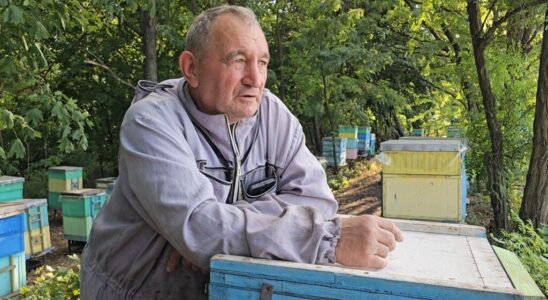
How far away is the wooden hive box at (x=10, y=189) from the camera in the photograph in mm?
5324

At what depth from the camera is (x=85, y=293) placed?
4.27 feet

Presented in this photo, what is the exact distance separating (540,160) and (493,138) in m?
0.69

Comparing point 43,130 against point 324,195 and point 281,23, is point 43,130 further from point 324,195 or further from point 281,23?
point 324,195

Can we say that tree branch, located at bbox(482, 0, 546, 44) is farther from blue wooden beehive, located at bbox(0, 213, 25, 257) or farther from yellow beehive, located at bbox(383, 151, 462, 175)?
blue wooden beehive, located at bbox(0, 213, 25, 257)

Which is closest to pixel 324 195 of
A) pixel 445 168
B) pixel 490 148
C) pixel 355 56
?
pixel 445 168

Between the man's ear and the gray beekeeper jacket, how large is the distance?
50mm

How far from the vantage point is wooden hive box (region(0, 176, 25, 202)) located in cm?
532

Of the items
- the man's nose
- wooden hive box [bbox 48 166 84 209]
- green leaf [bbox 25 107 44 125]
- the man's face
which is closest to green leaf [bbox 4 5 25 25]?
green leaf [bbox 25 107 44 125]

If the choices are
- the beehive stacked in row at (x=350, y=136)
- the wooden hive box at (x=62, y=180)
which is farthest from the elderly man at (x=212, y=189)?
the beehive stacked in row at (x=350, y=136)

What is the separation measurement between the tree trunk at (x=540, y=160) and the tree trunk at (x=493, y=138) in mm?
414

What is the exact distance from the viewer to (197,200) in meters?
1.03

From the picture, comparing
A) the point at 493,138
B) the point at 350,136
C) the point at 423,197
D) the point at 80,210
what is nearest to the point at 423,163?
the point at 423,197

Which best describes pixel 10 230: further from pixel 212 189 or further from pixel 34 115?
pixel 212 189

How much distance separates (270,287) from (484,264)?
48 centimetres
